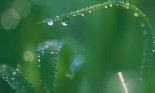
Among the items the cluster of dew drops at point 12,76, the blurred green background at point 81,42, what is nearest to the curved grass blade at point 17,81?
the cluster of dew drops at point 12,76

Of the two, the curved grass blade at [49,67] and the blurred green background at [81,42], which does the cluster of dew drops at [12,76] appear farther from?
the blurred green background at [81,42]

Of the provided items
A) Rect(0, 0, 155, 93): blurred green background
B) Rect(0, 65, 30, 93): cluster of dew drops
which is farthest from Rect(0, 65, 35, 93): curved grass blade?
Rect(0, 0, 155, 93): blurred green background

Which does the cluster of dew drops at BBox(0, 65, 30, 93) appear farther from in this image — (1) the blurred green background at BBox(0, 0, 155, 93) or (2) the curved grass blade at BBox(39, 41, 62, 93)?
(1) the blurred green background at BBox(0, 0, 155, 93)

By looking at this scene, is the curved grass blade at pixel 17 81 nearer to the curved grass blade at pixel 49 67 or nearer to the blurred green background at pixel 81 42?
the curved grass blade at pixel 49 67

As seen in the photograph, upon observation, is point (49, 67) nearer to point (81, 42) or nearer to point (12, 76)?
point (12, 76)

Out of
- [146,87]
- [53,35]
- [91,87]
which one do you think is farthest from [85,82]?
[53,35]

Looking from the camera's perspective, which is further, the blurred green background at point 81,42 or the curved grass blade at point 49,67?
the blurred green background at point 81,42

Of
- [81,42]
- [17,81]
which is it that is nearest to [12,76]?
[17,81]

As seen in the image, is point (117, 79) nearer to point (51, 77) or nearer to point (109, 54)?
point (109, 54)

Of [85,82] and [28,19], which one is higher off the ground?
[28,19]
